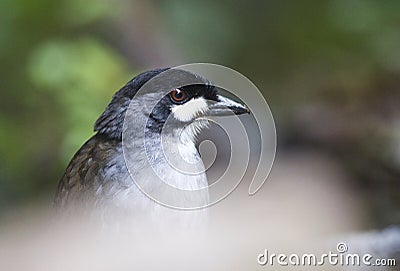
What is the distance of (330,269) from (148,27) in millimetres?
3066

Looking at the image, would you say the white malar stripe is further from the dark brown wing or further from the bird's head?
the dark brown wing

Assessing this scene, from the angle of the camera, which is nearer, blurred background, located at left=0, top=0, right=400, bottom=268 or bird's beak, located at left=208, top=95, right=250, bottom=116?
bird's beak, located at left=208, top=95, right=250, bottom=116

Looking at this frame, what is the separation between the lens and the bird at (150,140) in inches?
128

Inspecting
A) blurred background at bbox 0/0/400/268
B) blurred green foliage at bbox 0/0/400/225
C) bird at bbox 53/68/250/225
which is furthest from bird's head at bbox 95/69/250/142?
blurred green foliage at bbox 0/0/400/225

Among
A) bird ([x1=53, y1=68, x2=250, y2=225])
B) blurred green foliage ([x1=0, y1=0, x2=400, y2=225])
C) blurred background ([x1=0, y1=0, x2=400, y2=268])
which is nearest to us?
bird ([x1=53, y1=68, x2=250, y2=225])

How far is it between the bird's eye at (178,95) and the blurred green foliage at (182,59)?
5.30ft

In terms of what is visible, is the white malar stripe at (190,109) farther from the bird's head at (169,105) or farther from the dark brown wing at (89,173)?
the dark brown wing at (89,173)

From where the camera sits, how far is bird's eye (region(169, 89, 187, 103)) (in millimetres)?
3305

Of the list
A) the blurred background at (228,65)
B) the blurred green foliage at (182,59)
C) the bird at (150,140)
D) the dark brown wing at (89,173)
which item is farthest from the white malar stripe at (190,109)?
the blurred green foliage at (182,59)

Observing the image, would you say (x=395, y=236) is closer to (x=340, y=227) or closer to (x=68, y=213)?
(x=340, y=227)

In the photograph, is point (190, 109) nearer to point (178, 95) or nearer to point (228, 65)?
point (178, 95)

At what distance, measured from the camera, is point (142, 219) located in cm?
310

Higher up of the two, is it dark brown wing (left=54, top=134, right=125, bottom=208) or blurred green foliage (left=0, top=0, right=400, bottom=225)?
blurred green foliage (left=0, top=0, right=400, bottom=225)

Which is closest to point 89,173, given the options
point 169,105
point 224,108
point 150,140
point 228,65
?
point 150,140
